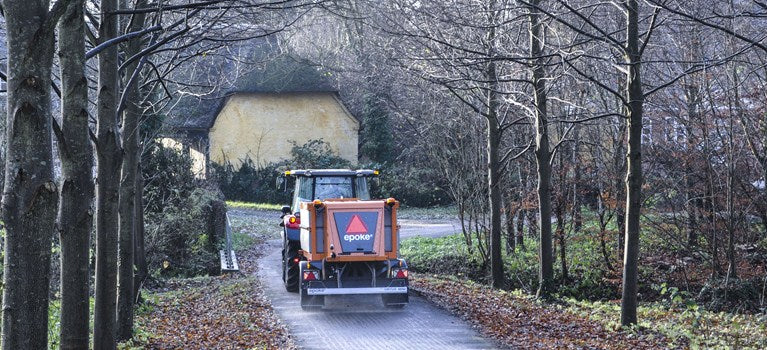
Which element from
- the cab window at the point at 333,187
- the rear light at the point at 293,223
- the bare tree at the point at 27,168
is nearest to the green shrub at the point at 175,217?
the rear light at the point at 293,223

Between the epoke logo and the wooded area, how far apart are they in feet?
10.3

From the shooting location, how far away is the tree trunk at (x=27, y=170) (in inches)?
209

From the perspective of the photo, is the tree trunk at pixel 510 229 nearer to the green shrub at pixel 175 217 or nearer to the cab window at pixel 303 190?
the cab window at pixel 303 190

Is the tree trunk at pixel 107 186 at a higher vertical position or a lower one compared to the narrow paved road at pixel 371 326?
higher

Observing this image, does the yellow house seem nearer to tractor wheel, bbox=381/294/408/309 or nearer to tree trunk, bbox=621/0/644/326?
tractor wheel, bbox=381/294/408/309

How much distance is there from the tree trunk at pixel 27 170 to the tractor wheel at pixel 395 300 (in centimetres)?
1081

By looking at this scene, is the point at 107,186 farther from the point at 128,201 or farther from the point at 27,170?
the point at 27,170

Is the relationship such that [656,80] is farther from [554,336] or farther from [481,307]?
[554,336]

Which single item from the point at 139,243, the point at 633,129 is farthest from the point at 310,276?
the point at 633,129

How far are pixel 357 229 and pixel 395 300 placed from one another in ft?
5.09

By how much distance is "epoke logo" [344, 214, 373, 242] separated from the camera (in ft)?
52.2

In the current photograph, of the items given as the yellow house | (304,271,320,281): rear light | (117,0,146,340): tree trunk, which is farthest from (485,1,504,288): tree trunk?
the yellow house

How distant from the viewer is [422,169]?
1673 inches

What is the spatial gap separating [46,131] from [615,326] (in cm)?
1002
